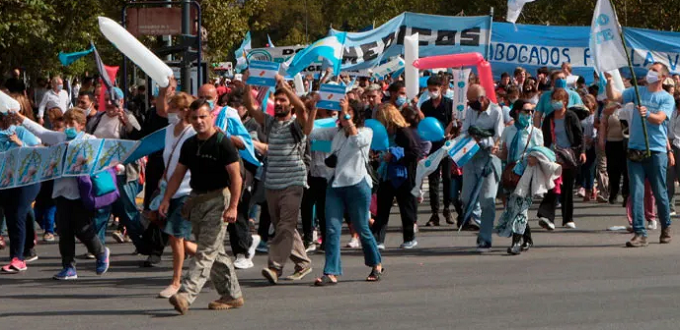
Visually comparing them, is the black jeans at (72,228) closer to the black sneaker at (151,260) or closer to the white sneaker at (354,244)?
the black sneaker at (151,260)

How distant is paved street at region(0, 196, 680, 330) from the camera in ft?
31.7

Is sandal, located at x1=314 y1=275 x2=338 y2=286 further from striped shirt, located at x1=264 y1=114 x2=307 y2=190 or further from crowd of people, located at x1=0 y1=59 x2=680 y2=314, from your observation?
striped shirt, located at x1=264 y1=114 x2=307 y2=190

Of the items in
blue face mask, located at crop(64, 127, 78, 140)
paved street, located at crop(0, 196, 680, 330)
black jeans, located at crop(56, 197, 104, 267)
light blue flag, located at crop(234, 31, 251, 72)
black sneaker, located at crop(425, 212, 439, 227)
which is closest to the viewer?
paved street, located at crop(0, 196, 680, 330)

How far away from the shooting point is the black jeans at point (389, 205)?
14.2 metres

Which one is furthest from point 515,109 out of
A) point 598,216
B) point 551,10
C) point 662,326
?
point 551,10

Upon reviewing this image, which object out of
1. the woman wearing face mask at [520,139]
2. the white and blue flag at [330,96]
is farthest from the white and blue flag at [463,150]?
the white and blue flag at [330,96]

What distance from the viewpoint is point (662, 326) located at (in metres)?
9.19

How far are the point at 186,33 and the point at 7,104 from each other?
5.39 metres

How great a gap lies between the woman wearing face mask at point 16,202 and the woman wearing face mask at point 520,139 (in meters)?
4.75

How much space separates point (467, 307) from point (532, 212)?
813cm

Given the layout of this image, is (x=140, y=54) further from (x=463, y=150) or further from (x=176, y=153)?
(x=463, y=150)

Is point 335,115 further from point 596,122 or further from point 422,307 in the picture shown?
point 596,122

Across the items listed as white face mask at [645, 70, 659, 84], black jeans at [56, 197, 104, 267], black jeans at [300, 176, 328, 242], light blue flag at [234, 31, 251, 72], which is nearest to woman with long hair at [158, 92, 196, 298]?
black jeans at [56, 197, 104, 267]

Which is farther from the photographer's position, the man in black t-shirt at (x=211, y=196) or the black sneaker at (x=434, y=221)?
the black sneaker at (x=434, y=221)
